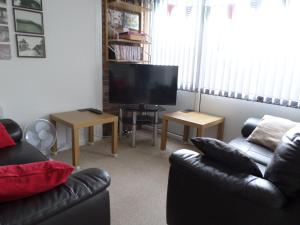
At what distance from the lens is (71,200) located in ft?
3.18

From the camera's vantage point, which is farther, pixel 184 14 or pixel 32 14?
pixel 184 14

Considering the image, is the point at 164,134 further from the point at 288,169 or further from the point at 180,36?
the point at 288,169

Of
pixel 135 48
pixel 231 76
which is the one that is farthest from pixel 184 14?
pixel 231 76

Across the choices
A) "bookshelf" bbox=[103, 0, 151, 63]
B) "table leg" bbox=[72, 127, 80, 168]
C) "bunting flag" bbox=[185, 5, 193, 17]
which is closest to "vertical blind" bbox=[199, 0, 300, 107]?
"bunting flag" bbox=[185, 5, 193, 17]

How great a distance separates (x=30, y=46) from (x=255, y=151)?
2561 millimetres

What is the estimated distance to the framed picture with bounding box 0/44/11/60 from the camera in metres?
2.39

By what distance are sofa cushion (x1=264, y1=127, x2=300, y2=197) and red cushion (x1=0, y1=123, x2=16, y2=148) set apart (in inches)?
80.1

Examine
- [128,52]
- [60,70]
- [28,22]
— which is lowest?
[60,70]

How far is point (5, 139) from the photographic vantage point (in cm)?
204

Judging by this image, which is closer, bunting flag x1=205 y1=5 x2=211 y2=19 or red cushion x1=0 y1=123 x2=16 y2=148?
red cushion x1=0 y1=123 x2=16 y2=148

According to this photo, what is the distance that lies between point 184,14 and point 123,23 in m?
0.91

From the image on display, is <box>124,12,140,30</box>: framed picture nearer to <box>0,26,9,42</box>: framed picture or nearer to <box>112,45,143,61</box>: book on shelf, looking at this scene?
<box>112,45,143,61</box>: book on shelf

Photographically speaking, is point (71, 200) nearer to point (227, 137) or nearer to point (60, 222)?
point (60, 222)

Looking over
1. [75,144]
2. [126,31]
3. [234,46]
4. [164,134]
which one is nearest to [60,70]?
[75,144]
